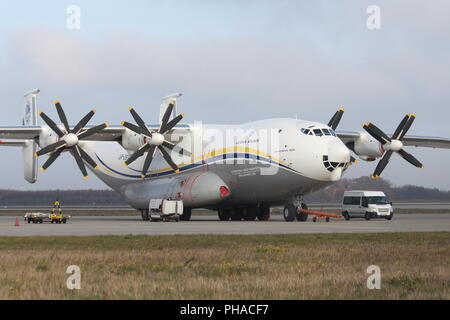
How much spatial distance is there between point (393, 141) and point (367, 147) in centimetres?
319

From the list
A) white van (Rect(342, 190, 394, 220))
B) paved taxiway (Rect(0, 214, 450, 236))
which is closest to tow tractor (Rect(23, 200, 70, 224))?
paved taxiway (Rect(0, 214, 450, 236))

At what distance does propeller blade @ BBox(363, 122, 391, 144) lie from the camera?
43.4 metres

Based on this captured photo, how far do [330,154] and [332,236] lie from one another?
13569 mm

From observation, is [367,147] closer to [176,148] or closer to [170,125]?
[176,148]

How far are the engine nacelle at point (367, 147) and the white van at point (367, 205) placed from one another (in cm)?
253

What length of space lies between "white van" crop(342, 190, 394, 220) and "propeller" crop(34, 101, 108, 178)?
1786 centimetres

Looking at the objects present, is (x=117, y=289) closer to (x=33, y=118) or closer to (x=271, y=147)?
(x=271, y=147)

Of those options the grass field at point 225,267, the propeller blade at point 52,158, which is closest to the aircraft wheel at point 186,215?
the propeller blade at point 52,158

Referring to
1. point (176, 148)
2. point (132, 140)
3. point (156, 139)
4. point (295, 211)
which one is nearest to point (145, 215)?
point (176, 148)

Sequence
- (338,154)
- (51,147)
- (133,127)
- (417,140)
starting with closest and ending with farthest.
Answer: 1. (338,154)
2. (51,147)
3. (133,127)
4. (417,140)

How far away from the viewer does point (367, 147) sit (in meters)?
47.2

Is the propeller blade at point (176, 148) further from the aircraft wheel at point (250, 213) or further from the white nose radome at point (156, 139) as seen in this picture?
the aircraft wheel at point (250, 213)

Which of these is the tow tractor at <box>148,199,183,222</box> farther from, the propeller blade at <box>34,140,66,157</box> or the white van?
the white van
